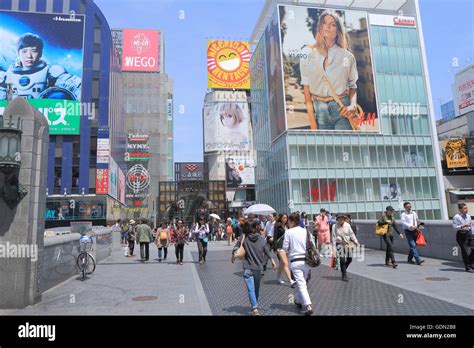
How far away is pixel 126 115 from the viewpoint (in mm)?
94062

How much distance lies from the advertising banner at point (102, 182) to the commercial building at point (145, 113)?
99.0 feet

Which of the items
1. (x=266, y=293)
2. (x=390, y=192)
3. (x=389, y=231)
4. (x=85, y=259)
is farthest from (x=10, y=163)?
(x=390, y=192)

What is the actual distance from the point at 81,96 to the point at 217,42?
52.4m

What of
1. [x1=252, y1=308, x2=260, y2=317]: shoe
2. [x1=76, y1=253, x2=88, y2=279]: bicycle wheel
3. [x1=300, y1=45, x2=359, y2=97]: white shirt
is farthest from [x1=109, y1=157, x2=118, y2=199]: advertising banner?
[x1=252, y1=308, x2=260, y2=317]: shoe

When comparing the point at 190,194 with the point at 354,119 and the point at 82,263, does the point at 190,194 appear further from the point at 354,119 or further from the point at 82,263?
the point at 82,263

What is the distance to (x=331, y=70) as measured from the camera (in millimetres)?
52500

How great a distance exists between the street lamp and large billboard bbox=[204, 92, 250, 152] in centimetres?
9769

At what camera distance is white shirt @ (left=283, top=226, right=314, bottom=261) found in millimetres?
6992

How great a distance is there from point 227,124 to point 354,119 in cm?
5797

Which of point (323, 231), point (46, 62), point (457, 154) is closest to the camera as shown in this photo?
point (323, 231)

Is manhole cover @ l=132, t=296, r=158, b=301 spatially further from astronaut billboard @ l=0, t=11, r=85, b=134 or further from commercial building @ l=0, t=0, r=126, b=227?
astronaut billboard @ l=0, t=11, r=85, b=134

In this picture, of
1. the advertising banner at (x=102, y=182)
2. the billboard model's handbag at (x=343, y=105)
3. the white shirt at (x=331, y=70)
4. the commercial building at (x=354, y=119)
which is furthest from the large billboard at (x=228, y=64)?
the billboard model's handbag at (x=343, y=105)

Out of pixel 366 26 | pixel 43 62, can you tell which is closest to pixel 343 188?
pixel 366 26

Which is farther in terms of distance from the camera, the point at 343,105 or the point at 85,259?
the point at 343,105
